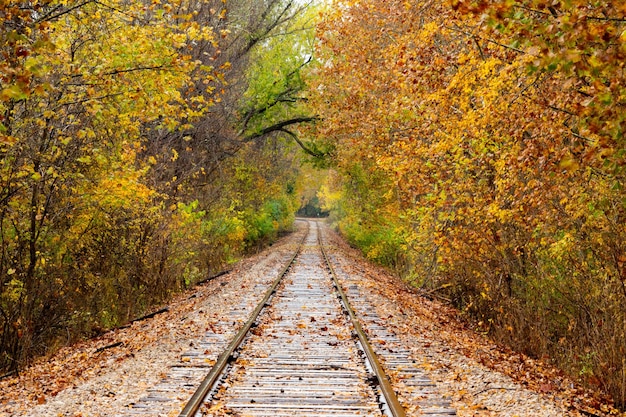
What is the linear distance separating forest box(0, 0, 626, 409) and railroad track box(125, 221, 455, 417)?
9.26ft

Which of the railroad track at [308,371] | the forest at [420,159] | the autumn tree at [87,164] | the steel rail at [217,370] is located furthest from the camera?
the autumn tree at [87,164]

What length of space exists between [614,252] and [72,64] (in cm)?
847

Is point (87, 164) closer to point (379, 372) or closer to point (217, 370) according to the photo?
point (217, 370)

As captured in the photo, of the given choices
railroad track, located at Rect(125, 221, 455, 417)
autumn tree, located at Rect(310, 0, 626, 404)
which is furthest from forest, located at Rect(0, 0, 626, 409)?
railroad track, located at Rect(125, 221, 455, 417)

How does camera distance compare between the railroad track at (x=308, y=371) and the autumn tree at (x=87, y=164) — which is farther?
the autumn tree at (x=87, y=164)

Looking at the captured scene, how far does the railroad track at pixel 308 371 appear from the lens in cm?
636

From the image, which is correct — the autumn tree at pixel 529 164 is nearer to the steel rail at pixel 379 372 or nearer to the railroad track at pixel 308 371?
the steel rail at pixel 379 372

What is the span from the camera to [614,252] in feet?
26.1

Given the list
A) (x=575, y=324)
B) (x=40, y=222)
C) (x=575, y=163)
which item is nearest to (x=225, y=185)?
(x=40, y=222)

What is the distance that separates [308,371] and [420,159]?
6924mm

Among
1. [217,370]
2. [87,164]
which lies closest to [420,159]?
[87,164]

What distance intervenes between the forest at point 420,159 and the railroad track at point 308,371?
282 centimetres

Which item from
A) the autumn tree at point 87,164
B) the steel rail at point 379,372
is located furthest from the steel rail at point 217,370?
the autumn tree at point 87,164

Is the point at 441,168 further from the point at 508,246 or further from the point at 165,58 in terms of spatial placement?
the point at 165,58
